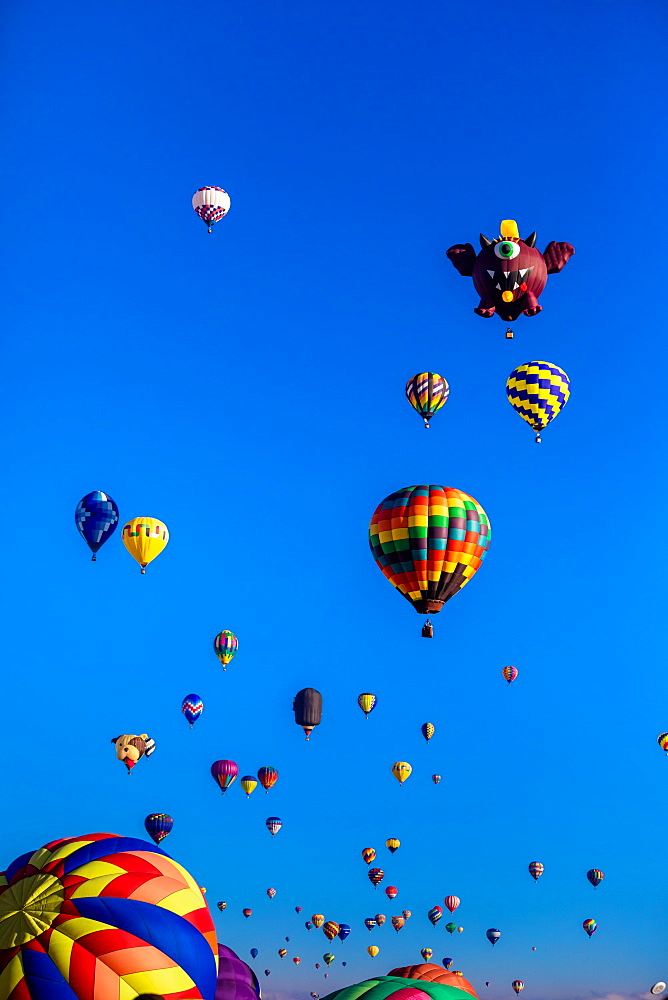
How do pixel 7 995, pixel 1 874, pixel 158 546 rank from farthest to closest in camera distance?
pixel 158 546 < pixel 1 874 < pixel 7 995

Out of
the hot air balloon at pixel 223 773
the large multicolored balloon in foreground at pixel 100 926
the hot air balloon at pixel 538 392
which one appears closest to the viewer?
the large multicolored balloon in foreground at pixel 100 926

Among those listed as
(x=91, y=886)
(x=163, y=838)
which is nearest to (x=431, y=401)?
(x=163, y=838)

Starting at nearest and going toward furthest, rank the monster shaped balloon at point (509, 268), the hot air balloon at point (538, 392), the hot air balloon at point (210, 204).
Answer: the monster shaped balloon at point (509, 268) → the hot air balloon at point (538, 392) → the hot air balloon at point (210, 204)

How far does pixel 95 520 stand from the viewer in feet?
122

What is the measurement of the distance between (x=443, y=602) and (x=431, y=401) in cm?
797

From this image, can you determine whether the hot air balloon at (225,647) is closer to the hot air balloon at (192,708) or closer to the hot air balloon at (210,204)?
the hot air balloon at (192,708)

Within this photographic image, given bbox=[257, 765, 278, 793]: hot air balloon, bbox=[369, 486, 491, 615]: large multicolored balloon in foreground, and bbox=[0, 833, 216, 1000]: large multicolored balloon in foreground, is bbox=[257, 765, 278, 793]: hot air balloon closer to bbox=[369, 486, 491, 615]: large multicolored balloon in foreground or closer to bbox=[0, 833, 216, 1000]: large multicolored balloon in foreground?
bbox=[369, 486, 491, 615]: large multicolored balloon in foreground

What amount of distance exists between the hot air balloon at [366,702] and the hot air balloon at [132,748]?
8595 mm

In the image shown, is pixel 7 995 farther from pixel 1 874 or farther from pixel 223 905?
pixel 223 905

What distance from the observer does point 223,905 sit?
183 feet

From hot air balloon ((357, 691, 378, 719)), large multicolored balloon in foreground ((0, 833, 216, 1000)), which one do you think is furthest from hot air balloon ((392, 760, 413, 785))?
large multicolored balloon in foreground ((0, 833, 216, 1000))

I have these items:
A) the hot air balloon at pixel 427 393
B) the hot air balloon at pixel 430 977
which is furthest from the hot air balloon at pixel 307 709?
the hot air balloon at pixel 430 977

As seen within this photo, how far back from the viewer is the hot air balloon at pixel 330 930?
58156 millimetres

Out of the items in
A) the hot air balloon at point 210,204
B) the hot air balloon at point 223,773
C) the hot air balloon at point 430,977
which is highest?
the hot air balloon at point 210,204
